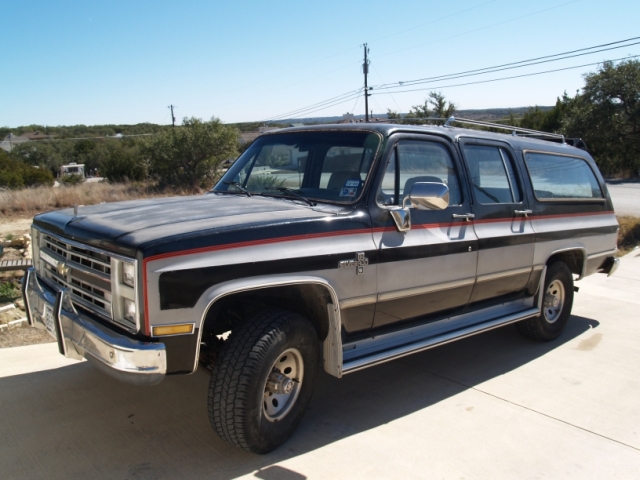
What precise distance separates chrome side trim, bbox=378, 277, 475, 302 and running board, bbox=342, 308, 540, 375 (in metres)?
→ 0.36

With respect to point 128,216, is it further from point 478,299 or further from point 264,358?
point 478,299

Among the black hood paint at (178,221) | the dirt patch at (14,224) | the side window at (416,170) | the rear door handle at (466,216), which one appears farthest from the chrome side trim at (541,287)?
the dirt patch at (14,224)

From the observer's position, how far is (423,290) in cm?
419

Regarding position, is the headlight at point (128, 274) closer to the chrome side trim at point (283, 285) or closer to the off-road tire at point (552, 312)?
the chrome side trim at point (283, 285)

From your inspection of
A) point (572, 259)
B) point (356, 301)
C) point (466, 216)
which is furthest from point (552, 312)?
point (356, 301)

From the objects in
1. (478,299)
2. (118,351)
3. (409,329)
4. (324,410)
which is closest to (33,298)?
(118,351)

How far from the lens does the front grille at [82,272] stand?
3.11 m

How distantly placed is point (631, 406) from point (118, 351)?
3.82 metres

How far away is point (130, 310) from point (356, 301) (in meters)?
1.47

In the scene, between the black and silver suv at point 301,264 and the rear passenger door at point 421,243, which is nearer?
the black and silver suv at point 301,264

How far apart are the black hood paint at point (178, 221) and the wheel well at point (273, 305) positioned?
0.39 m

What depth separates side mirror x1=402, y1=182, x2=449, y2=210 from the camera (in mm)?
3725

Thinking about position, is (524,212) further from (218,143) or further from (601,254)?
(218,143)

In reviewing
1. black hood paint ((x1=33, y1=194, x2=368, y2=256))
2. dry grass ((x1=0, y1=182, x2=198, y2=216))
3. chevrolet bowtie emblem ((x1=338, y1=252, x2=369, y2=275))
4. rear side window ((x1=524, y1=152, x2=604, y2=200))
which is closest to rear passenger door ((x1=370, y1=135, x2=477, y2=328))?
chevrolet bowtie emblem ((x1=338, y1=252, x2=369, y2=275))
